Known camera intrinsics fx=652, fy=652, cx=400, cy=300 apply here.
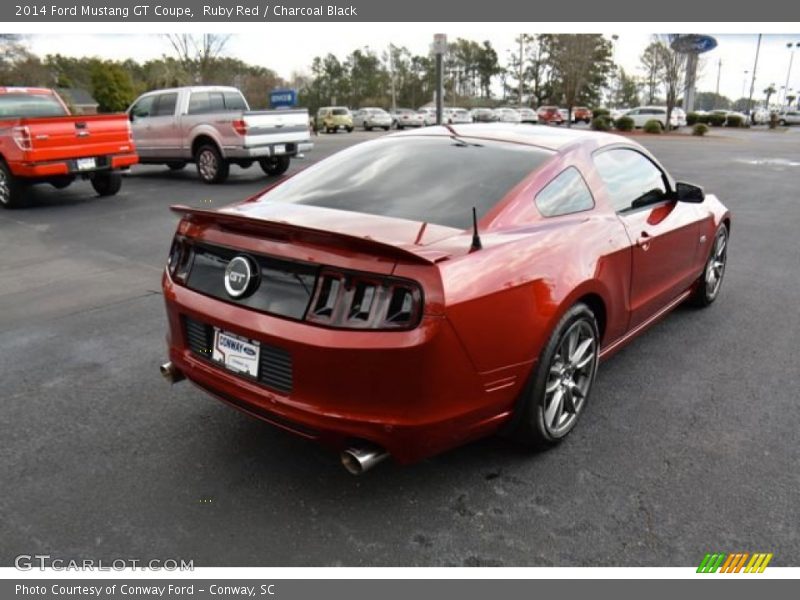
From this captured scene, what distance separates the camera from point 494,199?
305 cm

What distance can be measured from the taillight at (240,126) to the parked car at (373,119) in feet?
103

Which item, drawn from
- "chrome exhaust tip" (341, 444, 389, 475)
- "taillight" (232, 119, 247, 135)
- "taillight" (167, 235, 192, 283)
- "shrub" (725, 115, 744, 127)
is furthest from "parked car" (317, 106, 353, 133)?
"chrome exhaust tip" (341, 444, 389, 475)

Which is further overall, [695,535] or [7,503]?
[7,503]

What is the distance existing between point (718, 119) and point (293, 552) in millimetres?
58310

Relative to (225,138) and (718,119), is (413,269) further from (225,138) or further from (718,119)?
(718,119)

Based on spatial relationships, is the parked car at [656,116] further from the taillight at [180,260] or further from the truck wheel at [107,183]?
the taillight at [180,260]

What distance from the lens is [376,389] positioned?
244 cm

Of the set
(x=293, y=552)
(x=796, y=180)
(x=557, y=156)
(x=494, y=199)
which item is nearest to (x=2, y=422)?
(x=293, y=552)

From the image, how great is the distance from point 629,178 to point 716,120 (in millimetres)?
55673

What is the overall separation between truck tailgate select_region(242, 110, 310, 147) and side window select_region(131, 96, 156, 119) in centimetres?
331

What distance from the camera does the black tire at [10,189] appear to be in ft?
33.8

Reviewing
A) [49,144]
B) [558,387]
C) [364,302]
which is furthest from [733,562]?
[49,144]

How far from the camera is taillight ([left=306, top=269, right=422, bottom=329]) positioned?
7.90 feet

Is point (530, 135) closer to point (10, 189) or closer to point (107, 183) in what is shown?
point (10, 189)
